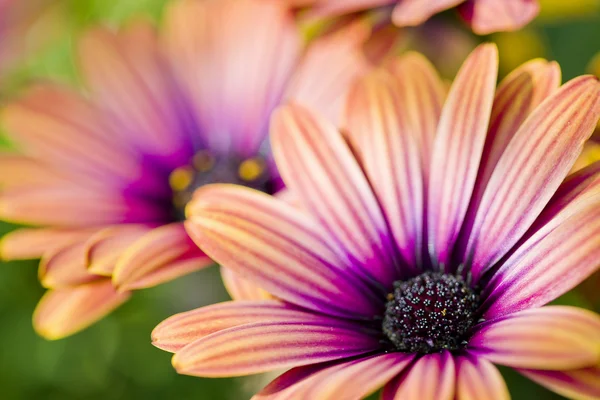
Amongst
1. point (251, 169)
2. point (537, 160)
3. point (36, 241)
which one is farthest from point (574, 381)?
point (251, 169)

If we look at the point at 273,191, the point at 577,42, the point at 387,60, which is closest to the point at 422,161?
the point at 387,60

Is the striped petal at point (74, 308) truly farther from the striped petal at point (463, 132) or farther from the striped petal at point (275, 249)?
the striped petal at point (463, 132)

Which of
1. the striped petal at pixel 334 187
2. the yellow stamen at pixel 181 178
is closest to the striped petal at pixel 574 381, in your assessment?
the striped petal at pixel 334 187

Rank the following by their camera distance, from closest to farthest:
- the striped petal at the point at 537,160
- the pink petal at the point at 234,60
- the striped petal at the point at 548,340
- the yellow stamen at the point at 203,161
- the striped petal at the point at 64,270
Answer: the striped petal at the point at 548,340 → the striped petal at the point at 537,160 → the striped petal at the point at 64,270 → the pink petal at the point at 234,60 → the yellow stamen at the point at 203,161

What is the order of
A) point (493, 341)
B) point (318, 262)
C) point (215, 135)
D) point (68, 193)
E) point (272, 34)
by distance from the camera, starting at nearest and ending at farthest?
point (493, 341)
point (318, 262)
point (68, 193)
point (272, 34)
point (215, 135)

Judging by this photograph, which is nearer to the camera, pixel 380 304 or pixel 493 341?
pixel 493 341

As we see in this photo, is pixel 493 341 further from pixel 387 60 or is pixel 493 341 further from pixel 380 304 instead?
pixel 387 60

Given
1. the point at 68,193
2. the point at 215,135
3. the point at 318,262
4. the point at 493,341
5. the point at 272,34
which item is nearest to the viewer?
the point at 493,341
